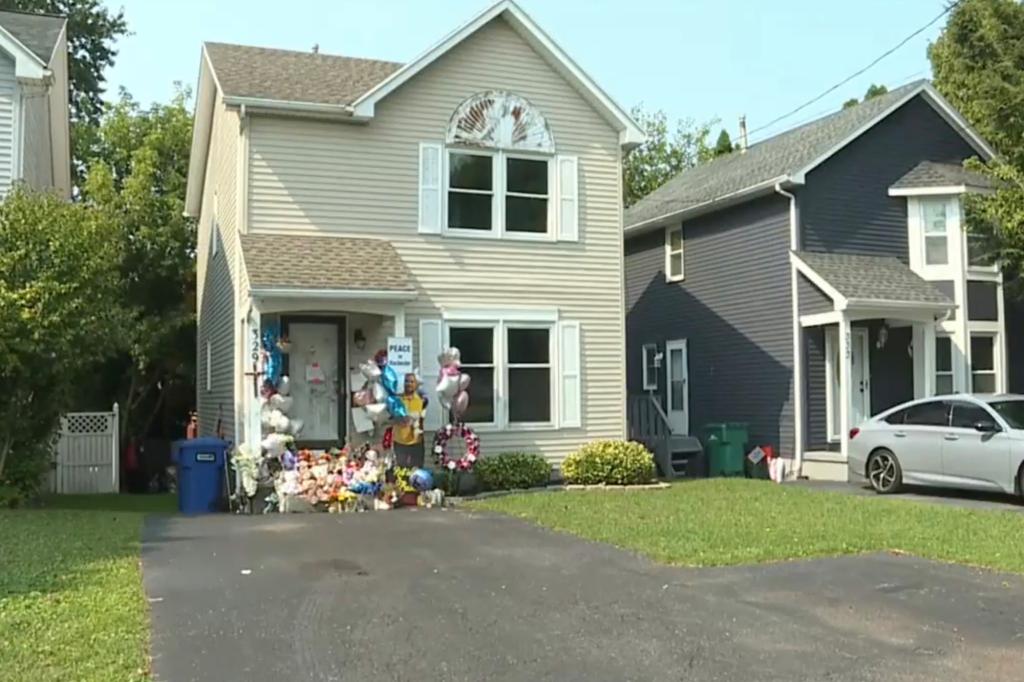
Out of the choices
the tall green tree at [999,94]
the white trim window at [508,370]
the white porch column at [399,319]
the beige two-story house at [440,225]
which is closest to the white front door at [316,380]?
the beige two-story house at [440,225]

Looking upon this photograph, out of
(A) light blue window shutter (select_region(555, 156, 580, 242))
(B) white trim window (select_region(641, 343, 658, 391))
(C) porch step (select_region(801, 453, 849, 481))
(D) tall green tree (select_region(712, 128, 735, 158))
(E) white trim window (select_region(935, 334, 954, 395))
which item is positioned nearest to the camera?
(A) light blue window shutter (select_region(555, 156, 580, 242))

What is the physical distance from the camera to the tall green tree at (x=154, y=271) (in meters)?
23.5

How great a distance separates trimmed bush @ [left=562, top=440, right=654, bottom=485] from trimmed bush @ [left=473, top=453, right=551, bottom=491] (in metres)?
0.52

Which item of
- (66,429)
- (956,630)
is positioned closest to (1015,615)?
(956,630)

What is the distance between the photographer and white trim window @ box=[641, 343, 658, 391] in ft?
76.1

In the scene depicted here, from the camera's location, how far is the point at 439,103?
54.2 ft

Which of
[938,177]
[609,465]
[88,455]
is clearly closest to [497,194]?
[609,465]

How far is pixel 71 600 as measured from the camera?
725 centimetres

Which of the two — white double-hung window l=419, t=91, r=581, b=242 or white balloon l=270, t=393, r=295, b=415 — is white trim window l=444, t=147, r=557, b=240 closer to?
white double-hung window l=419, t=91, r=581, b=242

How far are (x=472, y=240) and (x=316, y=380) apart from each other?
131 inches

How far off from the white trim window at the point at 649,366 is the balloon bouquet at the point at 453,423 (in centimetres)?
849

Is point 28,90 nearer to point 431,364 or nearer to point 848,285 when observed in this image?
point 431,364

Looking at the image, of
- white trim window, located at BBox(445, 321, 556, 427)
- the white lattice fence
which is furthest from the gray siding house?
the white lattice fence

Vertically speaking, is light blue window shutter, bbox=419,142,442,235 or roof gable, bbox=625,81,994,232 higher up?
roof gable, bbox=625,81,994,232
